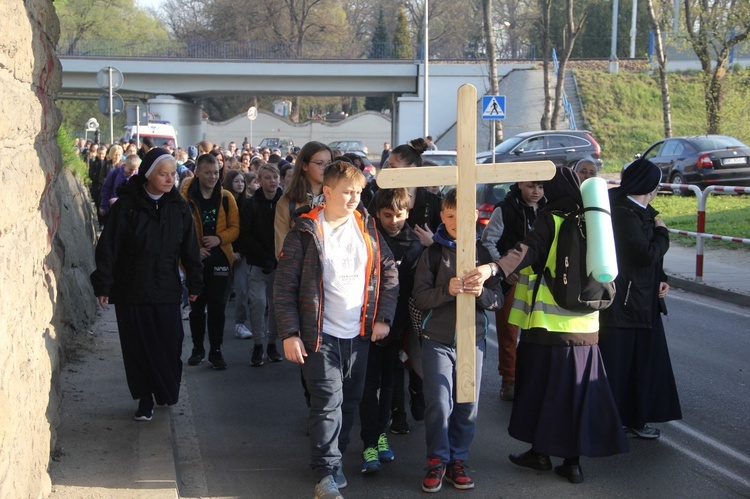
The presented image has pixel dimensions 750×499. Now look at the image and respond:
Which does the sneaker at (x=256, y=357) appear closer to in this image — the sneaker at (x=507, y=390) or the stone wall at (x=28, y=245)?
the sneaker at (x=507, y=390)

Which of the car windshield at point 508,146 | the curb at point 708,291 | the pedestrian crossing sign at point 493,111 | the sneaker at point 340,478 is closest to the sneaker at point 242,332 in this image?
the sneaker at point 340,478

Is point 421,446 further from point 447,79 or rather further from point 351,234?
point 447,79

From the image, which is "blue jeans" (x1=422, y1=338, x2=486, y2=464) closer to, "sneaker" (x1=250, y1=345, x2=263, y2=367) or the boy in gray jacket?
the boy in gray jacket

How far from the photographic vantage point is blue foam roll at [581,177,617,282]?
507 cm

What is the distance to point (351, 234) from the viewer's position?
205 inches

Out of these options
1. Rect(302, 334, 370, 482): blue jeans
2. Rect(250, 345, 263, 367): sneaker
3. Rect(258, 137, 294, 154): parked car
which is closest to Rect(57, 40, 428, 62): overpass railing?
Rect(258, 137, 294, 154): parked car

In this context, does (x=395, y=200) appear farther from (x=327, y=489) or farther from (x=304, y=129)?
(x=304, y=129)

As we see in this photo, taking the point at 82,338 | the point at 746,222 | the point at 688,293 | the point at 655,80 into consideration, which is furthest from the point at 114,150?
the point at 655,80

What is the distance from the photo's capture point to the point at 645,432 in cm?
632

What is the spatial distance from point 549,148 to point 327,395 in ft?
81.4

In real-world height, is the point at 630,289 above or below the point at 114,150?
below

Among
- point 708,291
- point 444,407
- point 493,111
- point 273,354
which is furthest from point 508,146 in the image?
point 444,407

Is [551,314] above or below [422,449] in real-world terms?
above

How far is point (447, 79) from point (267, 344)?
48.8m
